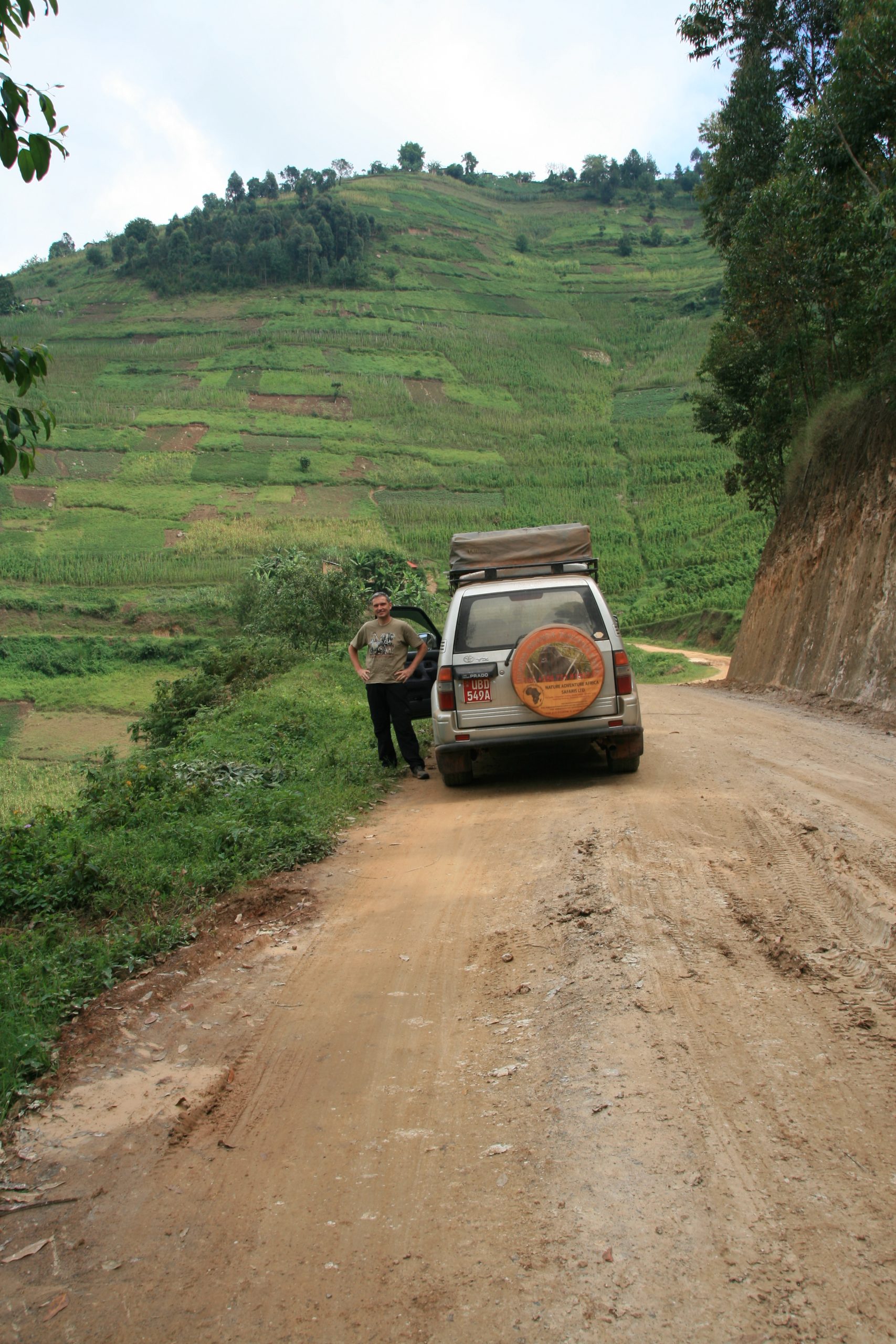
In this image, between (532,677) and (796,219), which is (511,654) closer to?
(532,677)

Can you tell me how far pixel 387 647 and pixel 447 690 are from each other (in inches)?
52.4

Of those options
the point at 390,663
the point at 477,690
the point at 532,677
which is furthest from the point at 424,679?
the point at 532,677

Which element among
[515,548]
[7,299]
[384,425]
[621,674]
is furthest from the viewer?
[7,299]

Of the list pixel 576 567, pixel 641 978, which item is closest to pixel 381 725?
pixel 576 567

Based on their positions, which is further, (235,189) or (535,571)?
(235,189)

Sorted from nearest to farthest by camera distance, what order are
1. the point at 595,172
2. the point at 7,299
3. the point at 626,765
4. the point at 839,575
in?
1. the point at 626,765
2. the point at 839,575
3. the point at 7,299
4. the point at 595,172

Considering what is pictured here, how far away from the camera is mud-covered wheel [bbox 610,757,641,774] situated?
8.85 m

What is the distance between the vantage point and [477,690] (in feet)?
28.4

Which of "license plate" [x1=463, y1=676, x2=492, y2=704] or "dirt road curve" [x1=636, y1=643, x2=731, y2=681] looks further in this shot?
"dirt road curve" [x1=636, y1=643, x2=731, y2=681]

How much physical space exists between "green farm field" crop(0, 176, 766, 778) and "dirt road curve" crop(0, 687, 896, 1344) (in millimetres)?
24818

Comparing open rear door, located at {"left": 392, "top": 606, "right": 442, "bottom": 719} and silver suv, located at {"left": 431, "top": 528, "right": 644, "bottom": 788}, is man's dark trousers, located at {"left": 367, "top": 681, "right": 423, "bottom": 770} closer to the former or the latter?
open rear door, located at {"left": 392, "top": 606, "right": 442, "bottom": 719}

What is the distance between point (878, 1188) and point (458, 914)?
2.96 metres

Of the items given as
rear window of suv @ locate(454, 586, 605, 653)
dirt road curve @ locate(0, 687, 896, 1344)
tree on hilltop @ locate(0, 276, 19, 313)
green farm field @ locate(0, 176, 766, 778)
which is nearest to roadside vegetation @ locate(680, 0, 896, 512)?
green farm field @ locate(0, 176, 766, 778)

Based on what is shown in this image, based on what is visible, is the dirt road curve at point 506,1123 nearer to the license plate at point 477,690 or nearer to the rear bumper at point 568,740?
the rear bumper at point 568,740
